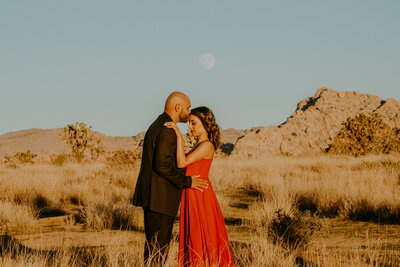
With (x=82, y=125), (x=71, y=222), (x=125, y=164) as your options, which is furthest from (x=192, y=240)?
(x=82, y=125)

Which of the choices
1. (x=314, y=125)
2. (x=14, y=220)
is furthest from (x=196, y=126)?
(x=314, y=125)

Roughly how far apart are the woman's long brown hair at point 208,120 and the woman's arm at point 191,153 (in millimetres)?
113

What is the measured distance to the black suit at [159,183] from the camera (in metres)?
4.12

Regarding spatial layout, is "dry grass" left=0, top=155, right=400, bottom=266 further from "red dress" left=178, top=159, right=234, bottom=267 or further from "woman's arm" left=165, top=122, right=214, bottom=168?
"woman's arm" left=165, top=122, right=214, bottom=168

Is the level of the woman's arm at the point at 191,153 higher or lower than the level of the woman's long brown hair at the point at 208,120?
lower

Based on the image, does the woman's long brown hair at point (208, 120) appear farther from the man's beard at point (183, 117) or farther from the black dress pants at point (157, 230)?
the black dress pants at point (157, 230)

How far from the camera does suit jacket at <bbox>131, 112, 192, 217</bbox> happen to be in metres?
4.11

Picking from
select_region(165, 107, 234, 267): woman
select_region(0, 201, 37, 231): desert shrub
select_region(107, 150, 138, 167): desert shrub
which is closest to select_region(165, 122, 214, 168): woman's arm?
select_region(165, 107, 234, 267): woman

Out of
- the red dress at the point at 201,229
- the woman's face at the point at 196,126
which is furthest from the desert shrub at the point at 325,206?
the woman's face at the point at 196,126

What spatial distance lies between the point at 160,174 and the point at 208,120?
95 centimetres

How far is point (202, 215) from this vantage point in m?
4.62

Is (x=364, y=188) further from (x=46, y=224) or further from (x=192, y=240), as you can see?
(x=46, y=224)

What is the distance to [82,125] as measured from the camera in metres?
29.7

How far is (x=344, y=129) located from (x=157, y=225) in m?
28.8
